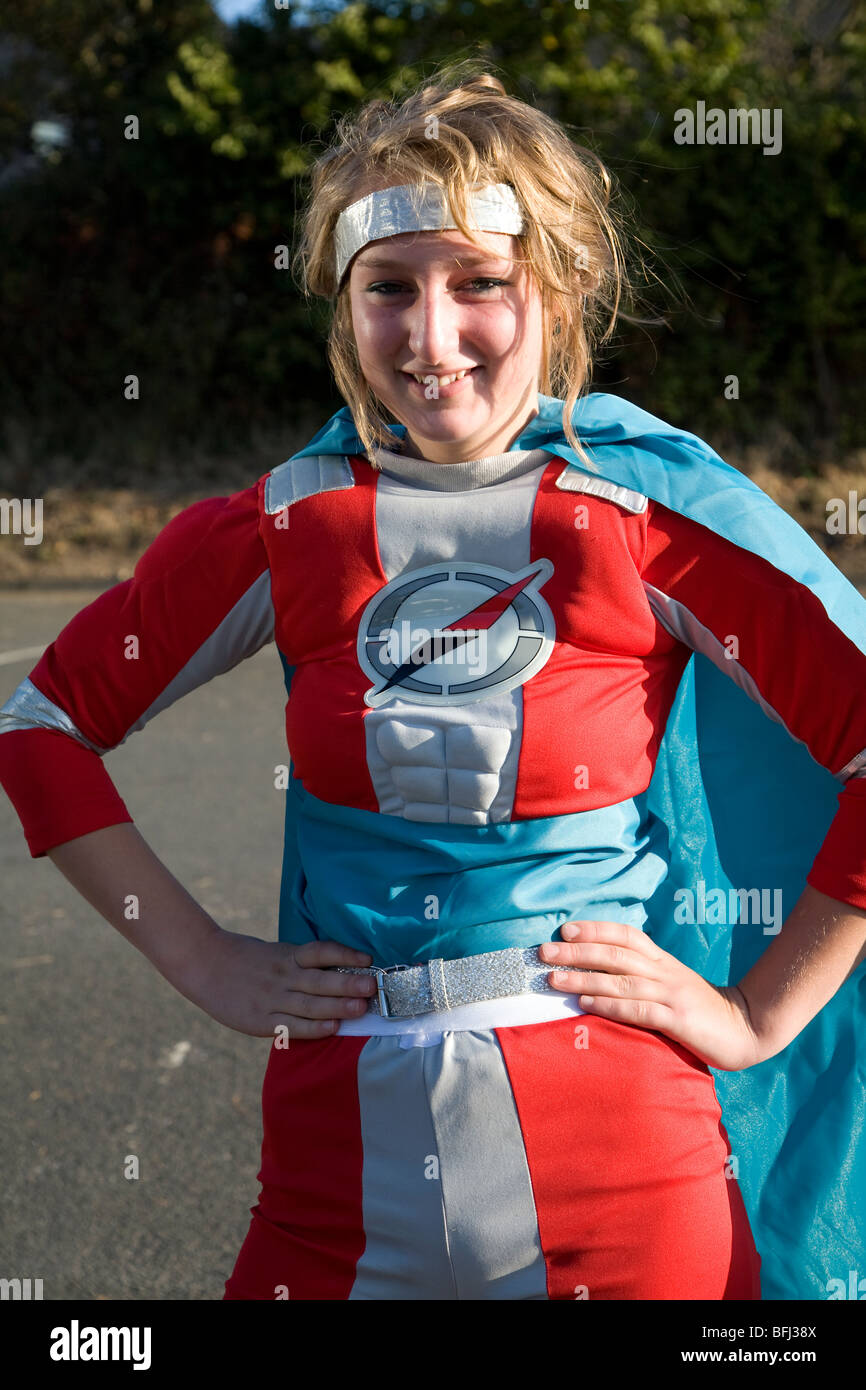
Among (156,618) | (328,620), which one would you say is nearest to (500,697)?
(328,620)

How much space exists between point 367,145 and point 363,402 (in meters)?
0.33

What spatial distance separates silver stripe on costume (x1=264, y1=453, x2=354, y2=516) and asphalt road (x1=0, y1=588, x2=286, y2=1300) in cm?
206

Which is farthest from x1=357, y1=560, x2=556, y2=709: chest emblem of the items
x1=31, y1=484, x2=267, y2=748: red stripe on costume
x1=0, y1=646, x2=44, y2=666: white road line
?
x1=0, y1=646, x2=44, y2=666: white road line

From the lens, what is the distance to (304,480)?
1.83m

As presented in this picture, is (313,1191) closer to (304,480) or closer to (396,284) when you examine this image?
(304,480)

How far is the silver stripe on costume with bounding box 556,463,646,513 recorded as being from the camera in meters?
1.72

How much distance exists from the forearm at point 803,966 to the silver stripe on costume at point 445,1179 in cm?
40

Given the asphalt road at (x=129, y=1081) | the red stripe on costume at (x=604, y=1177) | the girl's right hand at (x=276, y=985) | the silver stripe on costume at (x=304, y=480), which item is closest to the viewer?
the red stripe on costume at (x=604, y=1177)

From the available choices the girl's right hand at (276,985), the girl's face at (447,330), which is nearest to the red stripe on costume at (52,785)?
the girl's right hand at (276,985)

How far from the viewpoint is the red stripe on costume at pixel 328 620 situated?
67.4 inches

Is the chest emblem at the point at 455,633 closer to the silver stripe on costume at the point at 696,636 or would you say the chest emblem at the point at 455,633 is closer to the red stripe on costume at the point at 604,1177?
the silver stripe on costume at the point at 696,636

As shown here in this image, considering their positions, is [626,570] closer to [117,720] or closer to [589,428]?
[589,428]

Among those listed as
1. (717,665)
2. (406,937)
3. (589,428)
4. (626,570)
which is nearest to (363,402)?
(589,428)
